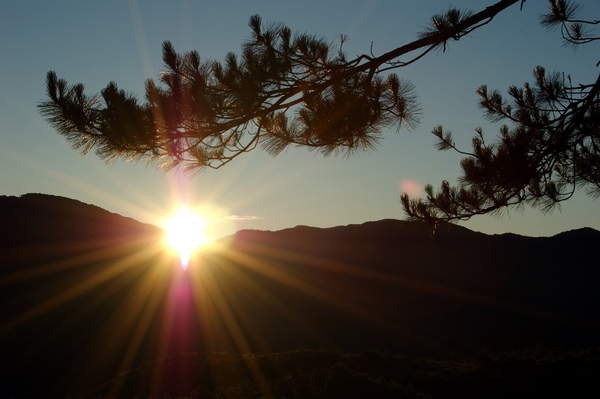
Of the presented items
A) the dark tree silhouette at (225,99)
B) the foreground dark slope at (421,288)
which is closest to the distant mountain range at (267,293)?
the foreground dark slope at (421,288)

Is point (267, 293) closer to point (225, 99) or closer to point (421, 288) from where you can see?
point (421, 288)

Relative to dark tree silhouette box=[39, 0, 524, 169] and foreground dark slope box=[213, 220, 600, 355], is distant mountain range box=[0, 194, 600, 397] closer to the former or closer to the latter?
foreground dark slope box=[213, 220, 600, 355]

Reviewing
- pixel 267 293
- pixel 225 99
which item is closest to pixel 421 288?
pixel 267 293

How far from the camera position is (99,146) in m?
5.05

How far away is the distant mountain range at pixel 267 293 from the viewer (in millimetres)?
14922

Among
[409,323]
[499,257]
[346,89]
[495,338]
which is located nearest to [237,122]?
[346,89]

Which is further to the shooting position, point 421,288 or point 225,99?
point 421,288

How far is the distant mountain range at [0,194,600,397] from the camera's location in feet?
49.0

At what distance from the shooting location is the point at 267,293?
64.7 feet

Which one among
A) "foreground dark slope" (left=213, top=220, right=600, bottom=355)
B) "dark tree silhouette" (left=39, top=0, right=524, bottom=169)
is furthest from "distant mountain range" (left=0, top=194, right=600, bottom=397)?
"dark tree silhouette" (left=39, top=0, right=524, bottom=169)

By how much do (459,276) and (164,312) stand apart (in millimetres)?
12337

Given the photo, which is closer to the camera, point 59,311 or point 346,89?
point 346,89

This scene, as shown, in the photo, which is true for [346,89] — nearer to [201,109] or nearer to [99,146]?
[201,109]

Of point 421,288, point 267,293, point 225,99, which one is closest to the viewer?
point 225,99
